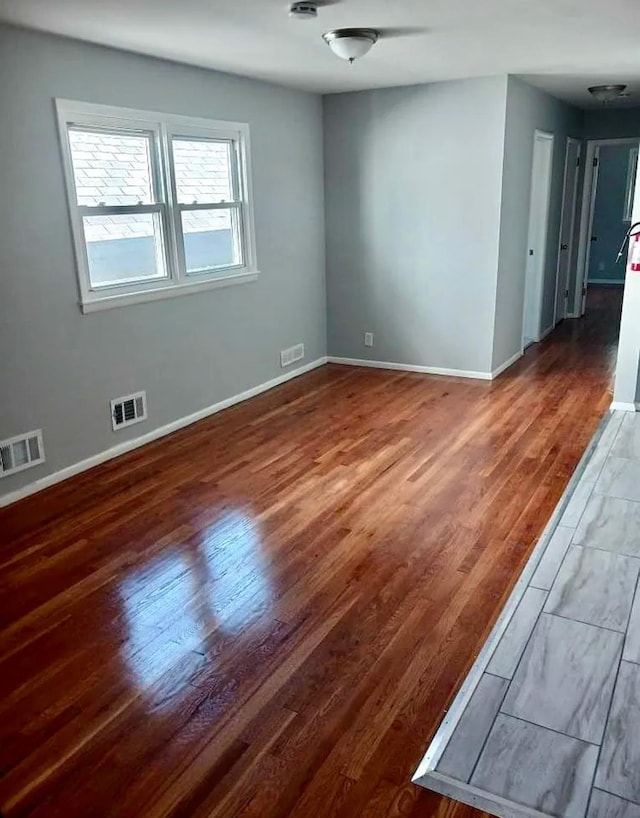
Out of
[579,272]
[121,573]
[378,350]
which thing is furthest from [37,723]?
[579,272]

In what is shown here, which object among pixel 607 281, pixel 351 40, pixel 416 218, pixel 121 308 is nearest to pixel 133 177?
pixel 121 308

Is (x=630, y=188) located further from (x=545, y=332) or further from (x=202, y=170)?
(x=202, y=170)

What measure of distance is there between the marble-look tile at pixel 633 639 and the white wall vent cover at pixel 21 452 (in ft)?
9.75

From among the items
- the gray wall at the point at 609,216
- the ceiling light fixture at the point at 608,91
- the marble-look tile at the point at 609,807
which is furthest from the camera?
the gray wall at the point at 609,216

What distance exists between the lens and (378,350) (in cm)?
613

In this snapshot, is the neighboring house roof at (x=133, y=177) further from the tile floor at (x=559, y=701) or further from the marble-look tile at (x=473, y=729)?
the marble-look tile at (x=473, y=729)

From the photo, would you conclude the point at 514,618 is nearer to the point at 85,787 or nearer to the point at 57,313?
the point at 85,787

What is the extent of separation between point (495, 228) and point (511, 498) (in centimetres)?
265

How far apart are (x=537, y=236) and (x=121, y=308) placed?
441cm

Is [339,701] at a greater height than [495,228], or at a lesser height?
lesser

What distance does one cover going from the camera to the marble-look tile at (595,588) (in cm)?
249

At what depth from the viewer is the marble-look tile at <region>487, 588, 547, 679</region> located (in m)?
2.22

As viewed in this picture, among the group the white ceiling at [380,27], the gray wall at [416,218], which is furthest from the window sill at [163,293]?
the white ceiling at [380,27]

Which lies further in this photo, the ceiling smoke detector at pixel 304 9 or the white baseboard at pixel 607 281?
the white baseboard at pixel 607 281
